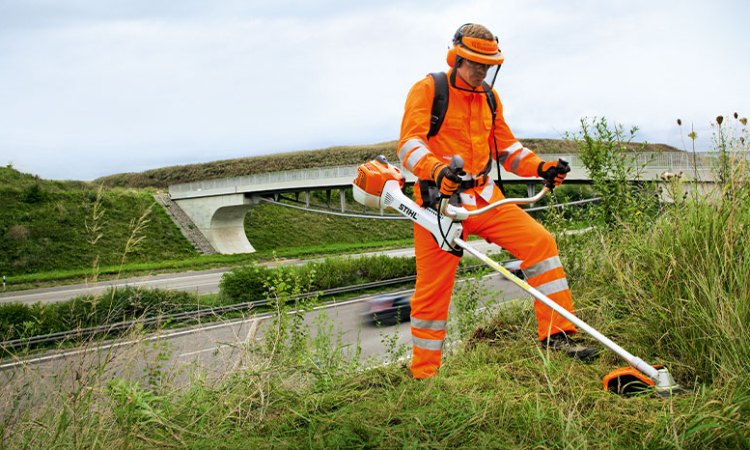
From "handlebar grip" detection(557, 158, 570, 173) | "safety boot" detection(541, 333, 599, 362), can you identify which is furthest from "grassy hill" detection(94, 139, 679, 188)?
"safety boot" detection(541, 333, 599, 362)

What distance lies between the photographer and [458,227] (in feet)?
10.3

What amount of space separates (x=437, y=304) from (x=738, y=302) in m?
1.56

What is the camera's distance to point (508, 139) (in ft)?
12.5

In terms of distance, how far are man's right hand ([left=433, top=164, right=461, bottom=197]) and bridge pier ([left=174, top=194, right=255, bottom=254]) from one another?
24288mm

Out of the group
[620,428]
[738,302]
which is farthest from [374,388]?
[738,302]

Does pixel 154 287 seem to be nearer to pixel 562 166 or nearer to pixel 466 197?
pixel 466 197

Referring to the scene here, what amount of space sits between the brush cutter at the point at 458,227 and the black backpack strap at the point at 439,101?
1.60 feet

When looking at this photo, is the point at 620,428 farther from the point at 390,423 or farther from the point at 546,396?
the point at 390,423

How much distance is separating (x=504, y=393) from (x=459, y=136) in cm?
172

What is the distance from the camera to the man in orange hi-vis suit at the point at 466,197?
3258 millimetres

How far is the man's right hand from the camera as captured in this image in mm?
2857

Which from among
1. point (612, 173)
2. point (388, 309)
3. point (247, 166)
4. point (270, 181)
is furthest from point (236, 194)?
point (612, 173)

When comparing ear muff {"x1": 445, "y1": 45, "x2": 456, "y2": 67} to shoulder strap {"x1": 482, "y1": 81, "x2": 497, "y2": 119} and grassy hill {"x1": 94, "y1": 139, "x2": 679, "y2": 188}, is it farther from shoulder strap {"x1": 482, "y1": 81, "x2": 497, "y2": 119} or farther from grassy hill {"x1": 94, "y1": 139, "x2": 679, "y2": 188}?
grassy hill {"x1": 94, "y1": 139, "x2": 679, "y2": 188}

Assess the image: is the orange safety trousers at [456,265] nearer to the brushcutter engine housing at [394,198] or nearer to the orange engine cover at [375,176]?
the brushcutter engine housing at [394,198]
